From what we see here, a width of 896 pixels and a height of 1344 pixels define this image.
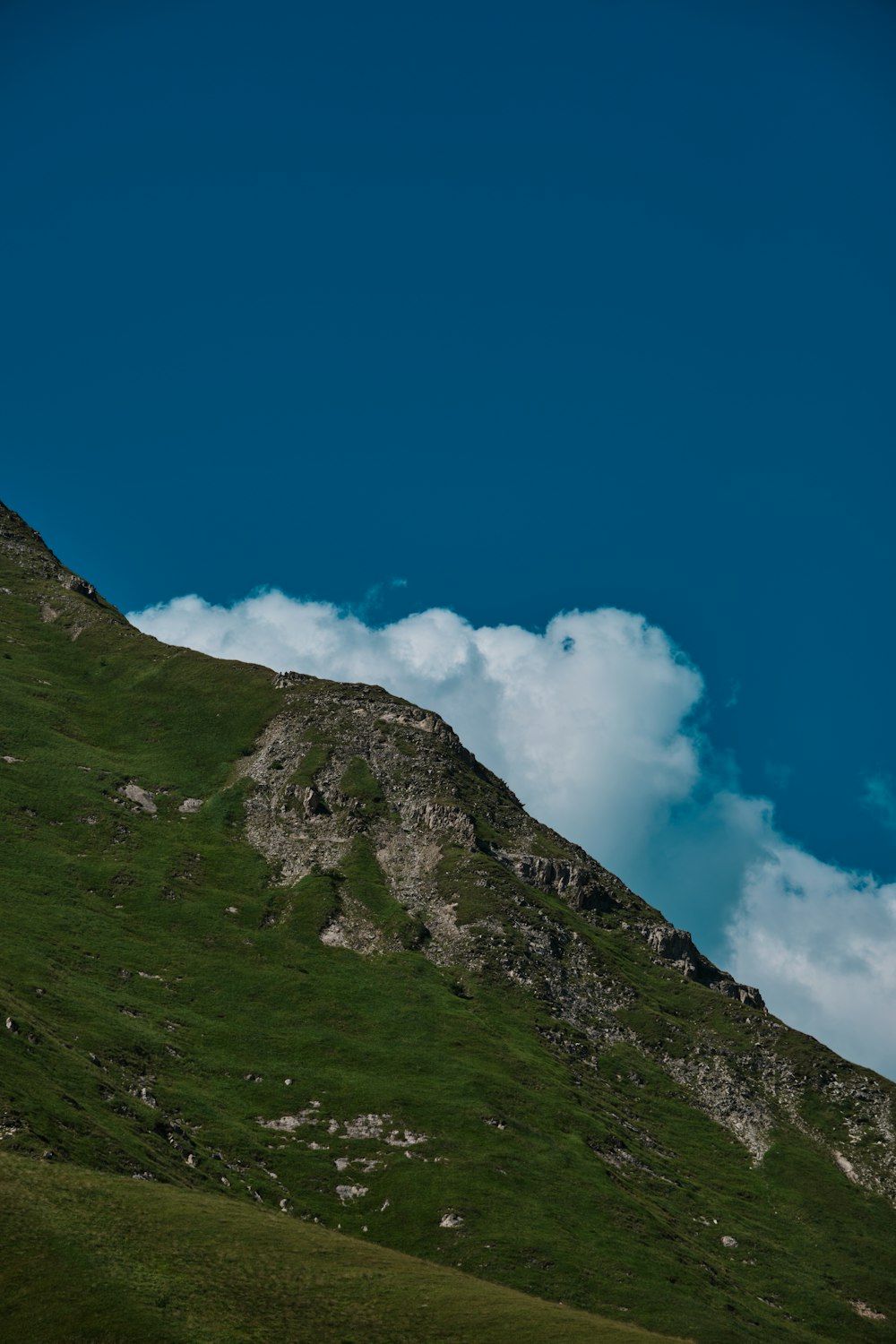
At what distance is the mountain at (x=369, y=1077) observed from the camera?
72875mm

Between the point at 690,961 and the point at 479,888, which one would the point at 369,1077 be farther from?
the point at 690,961

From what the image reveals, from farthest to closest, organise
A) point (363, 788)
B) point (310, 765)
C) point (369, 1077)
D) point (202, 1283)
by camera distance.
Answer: point (310, 765) → point (363, 788) → point (369, 1077) → point (202, 1283)

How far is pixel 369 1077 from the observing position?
411ft

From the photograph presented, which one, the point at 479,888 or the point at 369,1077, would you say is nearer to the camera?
the point at 369,1077

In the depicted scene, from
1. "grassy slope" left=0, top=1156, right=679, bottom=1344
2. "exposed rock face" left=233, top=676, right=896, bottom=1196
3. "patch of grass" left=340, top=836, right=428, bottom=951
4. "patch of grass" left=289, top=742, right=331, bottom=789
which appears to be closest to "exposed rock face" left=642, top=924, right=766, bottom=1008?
"exposed rock face" left=233, top=676, right=896, bottom=1196

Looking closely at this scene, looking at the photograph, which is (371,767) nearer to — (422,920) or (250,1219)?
(422,920)

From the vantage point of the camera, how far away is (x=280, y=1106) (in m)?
118

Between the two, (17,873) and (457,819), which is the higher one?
(457,819)

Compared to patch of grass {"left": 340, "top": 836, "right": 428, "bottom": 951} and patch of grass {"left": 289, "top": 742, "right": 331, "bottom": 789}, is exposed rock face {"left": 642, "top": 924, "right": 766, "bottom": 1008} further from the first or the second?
patch of grass {"left": 289, "top": 742, "right": 331, "bottom": 789}

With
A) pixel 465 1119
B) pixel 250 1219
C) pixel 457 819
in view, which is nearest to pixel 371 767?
pixel 457 819

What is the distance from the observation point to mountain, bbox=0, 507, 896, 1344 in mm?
72875

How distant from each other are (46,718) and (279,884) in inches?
2127

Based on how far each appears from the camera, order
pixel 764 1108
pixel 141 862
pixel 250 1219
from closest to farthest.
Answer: pixel 250 1219
pixel 764 1108
pixel 141 862

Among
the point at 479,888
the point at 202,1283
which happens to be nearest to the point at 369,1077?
the point at 479,888
